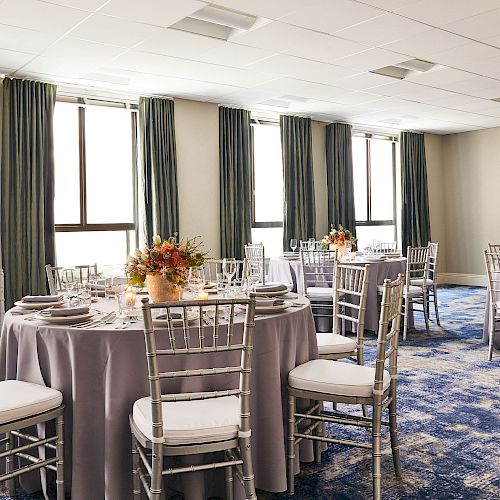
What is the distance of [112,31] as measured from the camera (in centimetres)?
561

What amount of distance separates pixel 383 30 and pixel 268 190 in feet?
16.3

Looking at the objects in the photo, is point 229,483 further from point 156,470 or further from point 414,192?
point 414,192

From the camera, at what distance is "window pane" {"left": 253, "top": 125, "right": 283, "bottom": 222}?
10.3 meters

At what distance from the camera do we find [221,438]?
2492mm

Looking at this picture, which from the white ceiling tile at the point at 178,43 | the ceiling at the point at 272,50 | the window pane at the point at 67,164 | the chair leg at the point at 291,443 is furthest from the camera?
the window pane at the point at 67,164

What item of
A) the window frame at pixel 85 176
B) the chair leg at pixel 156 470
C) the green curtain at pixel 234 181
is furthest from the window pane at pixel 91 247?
the chair leg at pixel 156 470

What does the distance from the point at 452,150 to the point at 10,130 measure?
31.1ft

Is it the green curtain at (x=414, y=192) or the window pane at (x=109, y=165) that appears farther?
the green curtain at (x=414, y=192)

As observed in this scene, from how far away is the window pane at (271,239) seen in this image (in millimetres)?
10391

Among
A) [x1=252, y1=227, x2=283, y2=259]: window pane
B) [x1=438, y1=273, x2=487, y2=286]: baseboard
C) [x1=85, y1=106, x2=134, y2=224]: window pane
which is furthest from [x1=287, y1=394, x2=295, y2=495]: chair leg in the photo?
[x1=438, y1=273, x2=487, y2=286]: baseboard

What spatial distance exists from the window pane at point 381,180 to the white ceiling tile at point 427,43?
5.98 m

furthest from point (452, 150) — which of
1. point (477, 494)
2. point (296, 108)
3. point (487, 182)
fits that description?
point (477, 494)

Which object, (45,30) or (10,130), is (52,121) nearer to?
(10,130)

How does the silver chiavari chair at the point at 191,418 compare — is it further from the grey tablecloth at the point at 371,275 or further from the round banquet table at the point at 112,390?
the grey tablecloth at the point at 371,275
